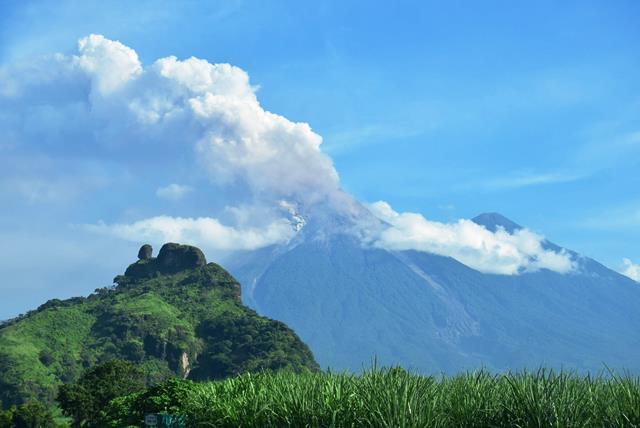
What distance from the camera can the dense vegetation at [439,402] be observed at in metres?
13.9

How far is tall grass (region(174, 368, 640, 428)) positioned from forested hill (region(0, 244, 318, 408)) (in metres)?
85.0

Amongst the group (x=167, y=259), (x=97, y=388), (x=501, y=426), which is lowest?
(x=501, y=426)

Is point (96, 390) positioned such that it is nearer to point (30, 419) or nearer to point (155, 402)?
point (30, 419)

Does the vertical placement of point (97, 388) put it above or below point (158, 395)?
above

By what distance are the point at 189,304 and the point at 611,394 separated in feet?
404

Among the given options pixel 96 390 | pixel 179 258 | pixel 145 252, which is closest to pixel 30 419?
pixel 96 390

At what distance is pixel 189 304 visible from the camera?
440ft

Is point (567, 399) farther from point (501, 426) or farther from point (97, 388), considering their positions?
point (97, 388)

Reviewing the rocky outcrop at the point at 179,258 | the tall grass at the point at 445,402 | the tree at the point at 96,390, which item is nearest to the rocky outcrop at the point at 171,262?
the rocky outcrop at the point at 179,258

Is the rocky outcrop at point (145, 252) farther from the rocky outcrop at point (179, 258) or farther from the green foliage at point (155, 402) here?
the green foliage at point (155, 402)

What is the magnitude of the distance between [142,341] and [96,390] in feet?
201

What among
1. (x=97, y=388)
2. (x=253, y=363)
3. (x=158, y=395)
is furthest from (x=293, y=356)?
(x=158, y=395)

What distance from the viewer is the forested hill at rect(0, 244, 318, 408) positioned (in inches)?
3999

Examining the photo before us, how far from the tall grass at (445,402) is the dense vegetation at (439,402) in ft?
0.06
